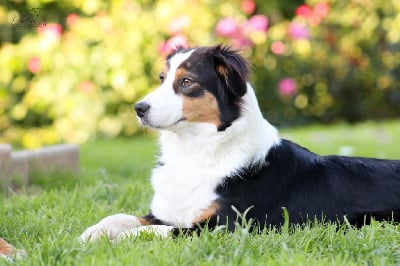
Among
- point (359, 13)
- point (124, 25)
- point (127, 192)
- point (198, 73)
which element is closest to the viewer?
point (198, 73)

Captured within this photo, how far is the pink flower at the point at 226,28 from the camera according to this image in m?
10.1

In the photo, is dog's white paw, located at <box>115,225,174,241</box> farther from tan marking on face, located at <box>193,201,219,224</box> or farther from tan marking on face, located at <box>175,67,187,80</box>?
tan marking on face, located at <box>175,67,187,80</box>

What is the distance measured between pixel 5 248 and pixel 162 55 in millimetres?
6583

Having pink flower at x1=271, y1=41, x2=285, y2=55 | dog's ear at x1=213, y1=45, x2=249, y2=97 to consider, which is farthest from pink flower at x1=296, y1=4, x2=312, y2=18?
dog's ear at x1=213, y1=45, x2=249, y2=97

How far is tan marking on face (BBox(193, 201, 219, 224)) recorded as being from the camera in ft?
12.2

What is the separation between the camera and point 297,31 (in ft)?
36.2

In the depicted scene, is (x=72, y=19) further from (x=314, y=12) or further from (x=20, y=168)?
(x=20, y=168)

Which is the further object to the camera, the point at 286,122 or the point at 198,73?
the point at 286,122

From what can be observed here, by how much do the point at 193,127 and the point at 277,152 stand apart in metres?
0.51

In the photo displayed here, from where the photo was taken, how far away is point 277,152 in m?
3.96

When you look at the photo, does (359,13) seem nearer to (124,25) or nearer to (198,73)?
(124,25)

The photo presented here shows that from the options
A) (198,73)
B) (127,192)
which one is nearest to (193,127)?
(198,73)

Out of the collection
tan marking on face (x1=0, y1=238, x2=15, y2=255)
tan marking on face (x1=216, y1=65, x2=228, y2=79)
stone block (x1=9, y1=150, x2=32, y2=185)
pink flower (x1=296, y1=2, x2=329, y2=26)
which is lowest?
stone block (x1=9, y1=150, x2=32, y2=185)

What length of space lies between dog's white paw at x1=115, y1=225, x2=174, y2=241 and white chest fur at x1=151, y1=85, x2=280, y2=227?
0.46 ft
